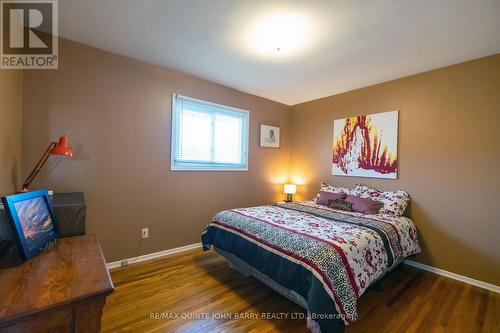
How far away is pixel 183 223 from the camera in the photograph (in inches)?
122

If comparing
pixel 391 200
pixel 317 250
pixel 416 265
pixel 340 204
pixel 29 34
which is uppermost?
pixel 29 34

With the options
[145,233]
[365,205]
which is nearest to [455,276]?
[365,205]

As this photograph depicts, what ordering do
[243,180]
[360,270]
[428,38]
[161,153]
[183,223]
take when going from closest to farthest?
[360,270], [428,38], [161,153], [183,223], [243,180]

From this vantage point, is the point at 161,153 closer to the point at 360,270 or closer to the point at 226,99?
the point at 226,99

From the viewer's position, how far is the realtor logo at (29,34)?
5.72ft

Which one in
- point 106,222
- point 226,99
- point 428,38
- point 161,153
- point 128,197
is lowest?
point 106,222

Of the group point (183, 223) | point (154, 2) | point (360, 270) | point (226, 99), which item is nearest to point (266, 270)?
point (360, 270)

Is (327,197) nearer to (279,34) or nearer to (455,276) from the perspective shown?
(455,276)

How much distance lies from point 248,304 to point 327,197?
1960mm

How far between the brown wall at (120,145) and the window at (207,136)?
12cm

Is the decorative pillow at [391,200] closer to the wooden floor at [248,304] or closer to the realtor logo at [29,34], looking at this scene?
the wooden floor at [248,304]

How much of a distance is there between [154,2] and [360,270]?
2.67 metres

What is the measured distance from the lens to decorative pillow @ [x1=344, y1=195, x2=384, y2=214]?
283cm

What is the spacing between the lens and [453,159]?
2588 mm
